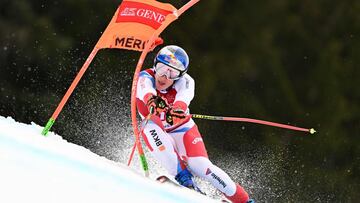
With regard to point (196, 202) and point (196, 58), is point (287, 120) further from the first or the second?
point (196, 202)

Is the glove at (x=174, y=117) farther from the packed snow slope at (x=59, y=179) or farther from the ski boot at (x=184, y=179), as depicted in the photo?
the packed snow slope at (x=59, y=179)

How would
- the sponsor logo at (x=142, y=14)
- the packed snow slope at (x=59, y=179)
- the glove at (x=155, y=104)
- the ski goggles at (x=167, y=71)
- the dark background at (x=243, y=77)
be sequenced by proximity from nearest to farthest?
the packed snow slope at (x=59, y=179) → the glove at (x=155, y=104) → the ski goggles at (x=167, y=71) → the sponsor logo at (x=142, y=14) → the dark background at (x=243, y=77)

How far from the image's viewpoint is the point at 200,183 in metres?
6.69

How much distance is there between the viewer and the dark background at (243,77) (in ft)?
42.1

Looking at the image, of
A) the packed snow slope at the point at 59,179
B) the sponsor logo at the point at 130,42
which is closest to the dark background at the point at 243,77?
the sponsor logo at the point at 130,42

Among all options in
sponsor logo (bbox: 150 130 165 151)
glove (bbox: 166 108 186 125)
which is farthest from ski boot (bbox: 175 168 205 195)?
glove (bbox: 166 108 186 125)

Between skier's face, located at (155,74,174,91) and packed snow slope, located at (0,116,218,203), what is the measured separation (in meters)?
0.95

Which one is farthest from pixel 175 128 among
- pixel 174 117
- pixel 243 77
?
pixel 243 77

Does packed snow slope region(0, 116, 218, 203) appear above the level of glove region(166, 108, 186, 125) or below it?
above

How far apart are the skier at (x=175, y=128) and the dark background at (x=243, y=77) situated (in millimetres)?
4176

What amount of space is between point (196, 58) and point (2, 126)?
9.69 meters

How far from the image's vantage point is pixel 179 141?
5477 mm

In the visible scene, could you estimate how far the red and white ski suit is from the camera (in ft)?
17.5

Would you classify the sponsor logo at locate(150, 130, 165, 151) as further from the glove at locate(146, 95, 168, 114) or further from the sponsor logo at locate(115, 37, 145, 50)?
the sponsor logo at locate(115, 37, 145, 50)
